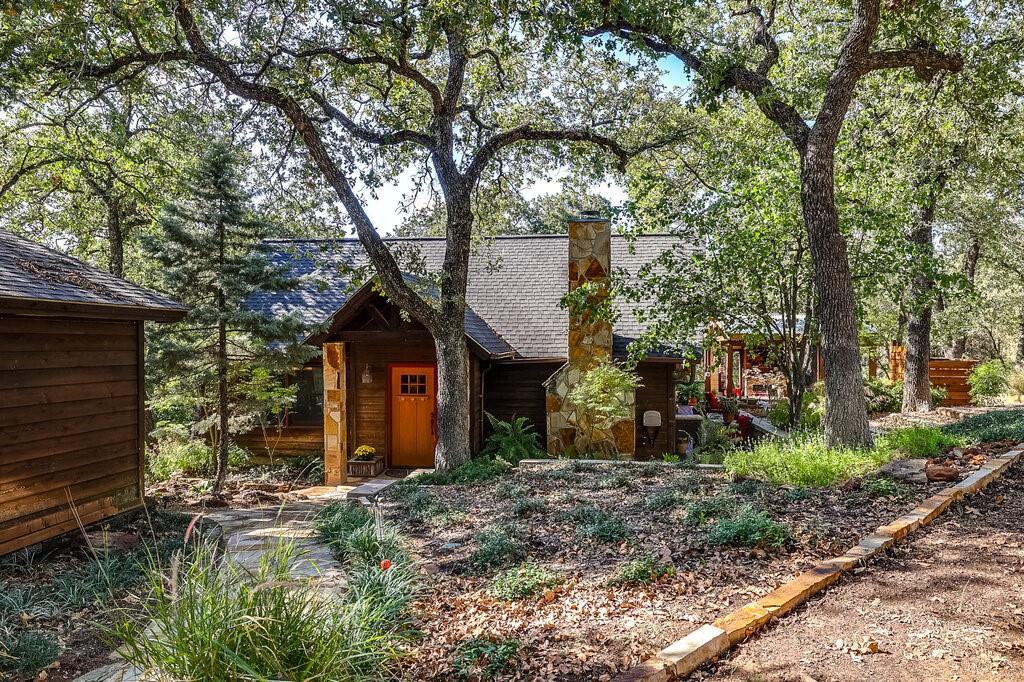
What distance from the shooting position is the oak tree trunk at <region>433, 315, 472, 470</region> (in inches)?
378

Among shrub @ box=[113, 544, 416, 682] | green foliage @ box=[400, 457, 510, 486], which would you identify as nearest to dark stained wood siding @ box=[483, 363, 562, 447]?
green foliage @ box=[400, 457, 510, 486]

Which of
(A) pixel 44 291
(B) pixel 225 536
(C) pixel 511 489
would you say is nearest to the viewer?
(A) pixel 44 291

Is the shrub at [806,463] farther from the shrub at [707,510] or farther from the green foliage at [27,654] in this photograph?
the green foliage at [27,654]

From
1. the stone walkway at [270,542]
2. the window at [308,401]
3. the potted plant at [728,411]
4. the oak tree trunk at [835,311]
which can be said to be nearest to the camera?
the stone walkway at [270,542]

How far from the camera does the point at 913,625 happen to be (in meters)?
3.23

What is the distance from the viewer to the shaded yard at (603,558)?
3234 mm

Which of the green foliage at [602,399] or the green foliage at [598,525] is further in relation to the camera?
the green foliage at [602,399]

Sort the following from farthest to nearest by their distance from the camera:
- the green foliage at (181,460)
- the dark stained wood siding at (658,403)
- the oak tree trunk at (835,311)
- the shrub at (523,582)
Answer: the dark stained wood siding at (658,403)
the green foliage at (181,460)
the oak tree trunk at (835,311)
the shrub at (523,582)

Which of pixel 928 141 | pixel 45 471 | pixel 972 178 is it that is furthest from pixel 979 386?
pixel 45 471

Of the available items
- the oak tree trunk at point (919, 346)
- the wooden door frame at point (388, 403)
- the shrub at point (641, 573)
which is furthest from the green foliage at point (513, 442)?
the oak tree trunk at point (919, 346)

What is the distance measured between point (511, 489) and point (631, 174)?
734 centimetres

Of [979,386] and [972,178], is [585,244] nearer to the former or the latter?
[972,178]

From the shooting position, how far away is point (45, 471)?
6.00 meters

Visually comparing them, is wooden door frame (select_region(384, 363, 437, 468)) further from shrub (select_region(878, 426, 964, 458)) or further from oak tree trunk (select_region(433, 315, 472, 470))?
shrub (select_region(878, 426, 964, 458))
